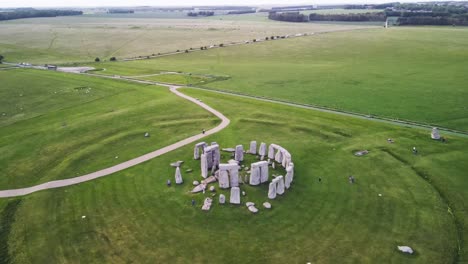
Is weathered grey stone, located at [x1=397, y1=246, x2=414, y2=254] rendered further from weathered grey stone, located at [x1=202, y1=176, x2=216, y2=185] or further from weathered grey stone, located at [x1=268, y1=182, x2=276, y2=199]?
weathered grey stone, located at [x1=202, y1=176, x2=216, y2=185]

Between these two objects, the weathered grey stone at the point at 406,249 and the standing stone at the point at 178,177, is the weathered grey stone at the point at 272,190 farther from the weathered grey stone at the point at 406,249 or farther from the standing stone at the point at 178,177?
the weathered grey stone at the point at 406,249

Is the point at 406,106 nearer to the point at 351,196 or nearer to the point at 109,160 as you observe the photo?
the point at 351,196

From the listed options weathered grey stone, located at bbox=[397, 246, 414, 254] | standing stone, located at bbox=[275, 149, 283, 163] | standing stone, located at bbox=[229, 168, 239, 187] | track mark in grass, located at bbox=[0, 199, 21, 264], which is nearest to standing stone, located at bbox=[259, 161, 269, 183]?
standing stone, located at bbox=[229, 168, 239, 187]

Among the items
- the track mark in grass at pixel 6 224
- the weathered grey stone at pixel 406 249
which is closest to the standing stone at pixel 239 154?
the weathered grey stone at pixel 406 249

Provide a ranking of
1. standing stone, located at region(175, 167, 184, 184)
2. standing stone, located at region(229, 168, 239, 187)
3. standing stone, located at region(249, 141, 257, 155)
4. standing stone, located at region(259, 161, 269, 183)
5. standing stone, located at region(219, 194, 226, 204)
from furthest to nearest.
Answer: standing stone, located at region(249, 141, 257, 155)
standing stone, located at region(175, 167, 184, 184)
standing stone, located at region(259, 161, 269, 183)
standing stone, located at region(229, 168, 239, 187)
standing stone, located at region(219, 194, 226, 204)

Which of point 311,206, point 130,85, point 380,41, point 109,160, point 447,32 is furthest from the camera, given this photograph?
point 447,32

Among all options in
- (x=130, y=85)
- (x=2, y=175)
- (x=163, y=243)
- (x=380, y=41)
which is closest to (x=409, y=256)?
(x=163, y=243)
